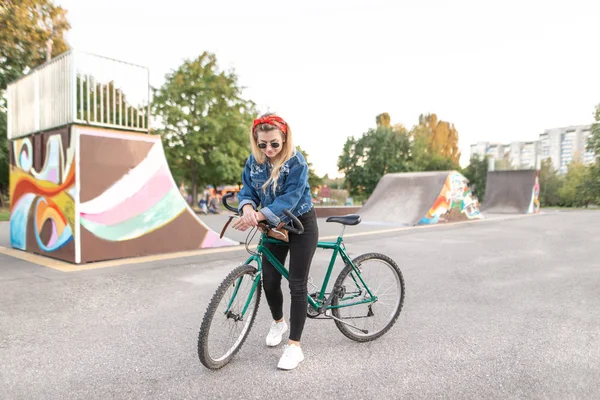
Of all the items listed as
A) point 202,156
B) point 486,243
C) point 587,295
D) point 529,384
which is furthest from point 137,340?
point 202,156

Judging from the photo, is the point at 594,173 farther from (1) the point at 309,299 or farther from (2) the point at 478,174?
(1) the point at 309,299

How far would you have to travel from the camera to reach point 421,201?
16.6 meters

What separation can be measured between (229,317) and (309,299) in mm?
584

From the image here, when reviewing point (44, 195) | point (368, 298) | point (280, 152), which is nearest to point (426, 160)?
point (44, 195)

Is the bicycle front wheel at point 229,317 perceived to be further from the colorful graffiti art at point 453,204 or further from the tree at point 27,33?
the tree at point 27,33

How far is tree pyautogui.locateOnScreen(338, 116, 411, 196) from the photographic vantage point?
134 feet

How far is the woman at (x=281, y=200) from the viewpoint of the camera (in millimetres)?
2760

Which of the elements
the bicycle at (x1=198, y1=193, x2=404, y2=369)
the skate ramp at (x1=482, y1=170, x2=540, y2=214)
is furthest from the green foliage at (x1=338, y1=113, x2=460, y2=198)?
the bicycle at (x1=198, y1=193, x2=404, y2=369)

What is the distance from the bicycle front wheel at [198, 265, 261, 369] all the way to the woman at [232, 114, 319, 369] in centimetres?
14

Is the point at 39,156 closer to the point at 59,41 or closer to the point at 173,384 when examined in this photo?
the point at 173,384

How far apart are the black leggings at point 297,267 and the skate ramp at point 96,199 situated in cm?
483

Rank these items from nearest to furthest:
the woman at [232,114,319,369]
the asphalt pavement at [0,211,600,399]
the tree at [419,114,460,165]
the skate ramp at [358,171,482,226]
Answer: the asphalt pavement at [0,211,600,399], the woman at [232,114,319,369], the skate ramp at [358,171,482,226], the tree at [419,114,460,165]

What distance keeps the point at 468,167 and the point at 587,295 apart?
47.6 m

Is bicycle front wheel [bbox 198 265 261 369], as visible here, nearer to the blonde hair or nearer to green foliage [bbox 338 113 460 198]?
the blonde hair
